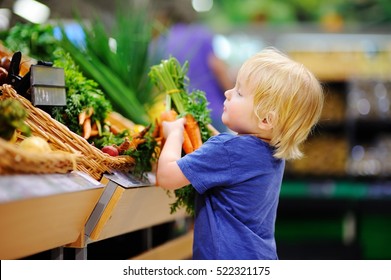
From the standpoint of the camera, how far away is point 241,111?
2016mm

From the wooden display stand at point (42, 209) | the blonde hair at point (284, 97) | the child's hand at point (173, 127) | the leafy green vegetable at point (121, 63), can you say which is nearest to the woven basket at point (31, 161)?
the wooden display stand at point (42, 209)

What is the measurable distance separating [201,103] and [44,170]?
0.84 m

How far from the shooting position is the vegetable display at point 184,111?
221cm

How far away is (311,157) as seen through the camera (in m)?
6.64

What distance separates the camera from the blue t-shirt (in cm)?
194

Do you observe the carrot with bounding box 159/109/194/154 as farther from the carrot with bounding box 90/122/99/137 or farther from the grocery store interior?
the grocery store interior

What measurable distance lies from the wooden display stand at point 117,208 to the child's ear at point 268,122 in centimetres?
44

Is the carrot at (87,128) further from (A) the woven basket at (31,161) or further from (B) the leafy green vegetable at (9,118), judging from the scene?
(B) the leafy green vegetable at (9,118)

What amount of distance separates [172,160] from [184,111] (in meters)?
0.32

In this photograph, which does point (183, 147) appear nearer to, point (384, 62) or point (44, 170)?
point (44, 170)

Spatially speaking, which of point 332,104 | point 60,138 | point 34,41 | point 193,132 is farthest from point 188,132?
point 332,104

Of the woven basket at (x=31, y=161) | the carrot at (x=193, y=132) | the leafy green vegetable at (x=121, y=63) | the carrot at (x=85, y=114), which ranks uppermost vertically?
the leafy green vegetable at (x=121, y=63)
